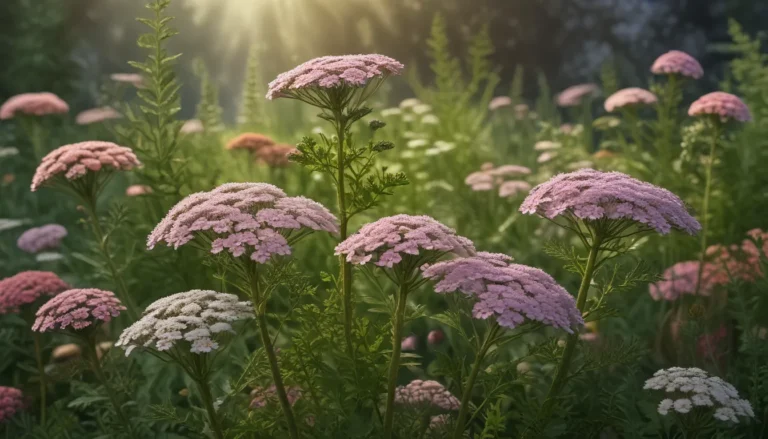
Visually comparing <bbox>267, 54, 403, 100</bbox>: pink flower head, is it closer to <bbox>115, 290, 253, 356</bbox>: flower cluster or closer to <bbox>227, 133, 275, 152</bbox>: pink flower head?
<bbox>115, 290, 253, 356</bbox>: flower cluster

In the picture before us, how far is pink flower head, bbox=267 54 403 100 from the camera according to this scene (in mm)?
2336

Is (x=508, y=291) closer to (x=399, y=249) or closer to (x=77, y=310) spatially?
(x=399, y=249)

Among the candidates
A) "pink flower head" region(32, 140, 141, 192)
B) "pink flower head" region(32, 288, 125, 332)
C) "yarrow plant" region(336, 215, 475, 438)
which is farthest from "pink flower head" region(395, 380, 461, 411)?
"pink flower head" region(32, 140, 141, 192)

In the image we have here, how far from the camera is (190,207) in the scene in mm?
2428

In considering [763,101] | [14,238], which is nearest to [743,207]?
[763,101]

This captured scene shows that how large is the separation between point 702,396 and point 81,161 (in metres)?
2.69

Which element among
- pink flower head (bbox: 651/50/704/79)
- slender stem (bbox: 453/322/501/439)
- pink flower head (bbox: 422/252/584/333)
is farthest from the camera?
pink flower head (bbox: 651/50/704/79)

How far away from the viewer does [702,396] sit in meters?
2.37

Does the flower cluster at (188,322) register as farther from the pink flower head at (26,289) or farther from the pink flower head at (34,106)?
the pink flower head at (34,106)

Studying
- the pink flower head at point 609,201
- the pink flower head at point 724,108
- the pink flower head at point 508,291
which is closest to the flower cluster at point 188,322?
the pink flower head at point 508,291

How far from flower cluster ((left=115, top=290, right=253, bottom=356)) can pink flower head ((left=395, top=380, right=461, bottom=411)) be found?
75 centimetres

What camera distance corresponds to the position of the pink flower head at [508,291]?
2012 millimetres

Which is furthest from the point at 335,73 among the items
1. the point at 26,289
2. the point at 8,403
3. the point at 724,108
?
the point at 724,108

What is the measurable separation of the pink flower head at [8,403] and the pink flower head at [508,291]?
7.34 feet
